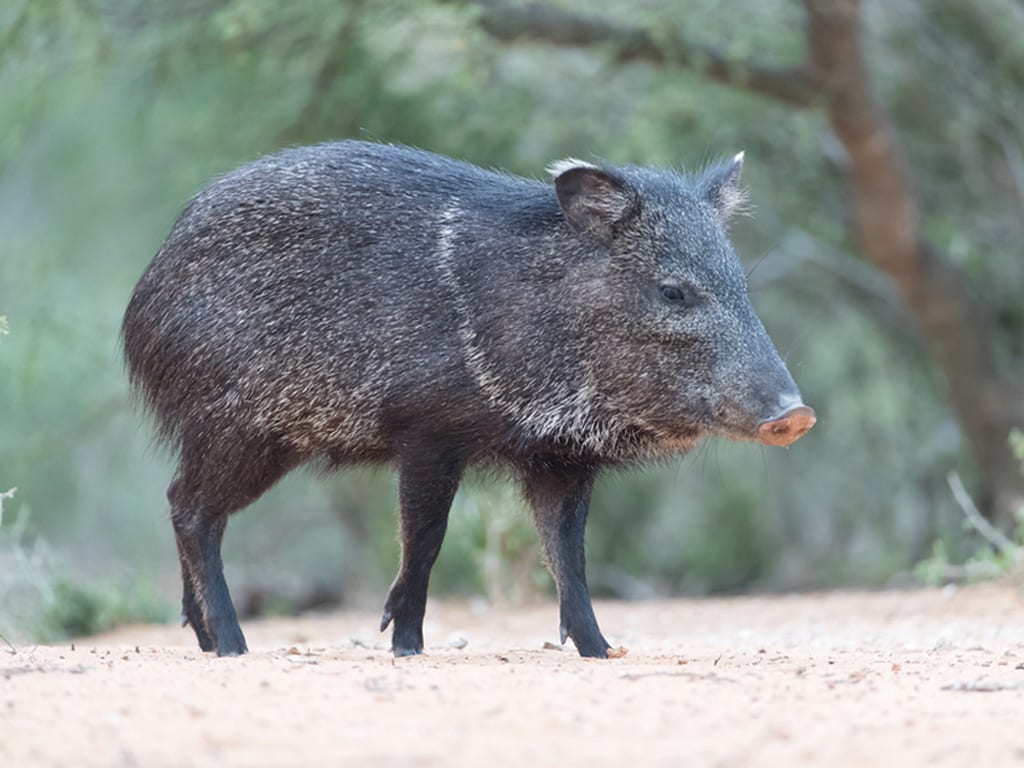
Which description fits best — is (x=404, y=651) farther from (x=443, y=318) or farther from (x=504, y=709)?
(x=504, y=709)

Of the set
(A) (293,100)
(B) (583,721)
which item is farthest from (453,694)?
(A) (293,100)

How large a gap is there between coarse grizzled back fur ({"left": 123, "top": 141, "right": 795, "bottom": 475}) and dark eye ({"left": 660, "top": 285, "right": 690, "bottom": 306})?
0.04 meters

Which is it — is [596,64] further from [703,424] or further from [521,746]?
[521,746]

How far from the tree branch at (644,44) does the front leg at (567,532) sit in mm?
4125

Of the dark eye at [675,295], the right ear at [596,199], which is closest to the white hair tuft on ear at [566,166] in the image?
the right ear at [596,199]

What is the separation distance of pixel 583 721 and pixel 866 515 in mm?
10993

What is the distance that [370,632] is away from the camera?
7.74 meters

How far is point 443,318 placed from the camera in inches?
205

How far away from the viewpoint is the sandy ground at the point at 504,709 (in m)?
3.21

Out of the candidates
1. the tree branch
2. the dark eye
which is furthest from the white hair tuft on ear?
the tree branch

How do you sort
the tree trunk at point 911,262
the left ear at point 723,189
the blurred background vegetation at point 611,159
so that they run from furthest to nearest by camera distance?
the tree trunk at point 911,262
the blurred background vegetation at point 611,159
the left ear at point 723,189

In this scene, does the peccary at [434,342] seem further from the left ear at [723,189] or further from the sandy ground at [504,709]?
the sandy ground at [504,709]

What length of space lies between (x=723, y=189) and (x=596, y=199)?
60 centimetres

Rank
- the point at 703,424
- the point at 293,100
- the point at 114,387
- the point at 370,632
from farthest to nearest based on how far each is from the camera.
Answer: the point at 114,387 < the point at 293,100 < the point at 370,632 < the point at 703,424
